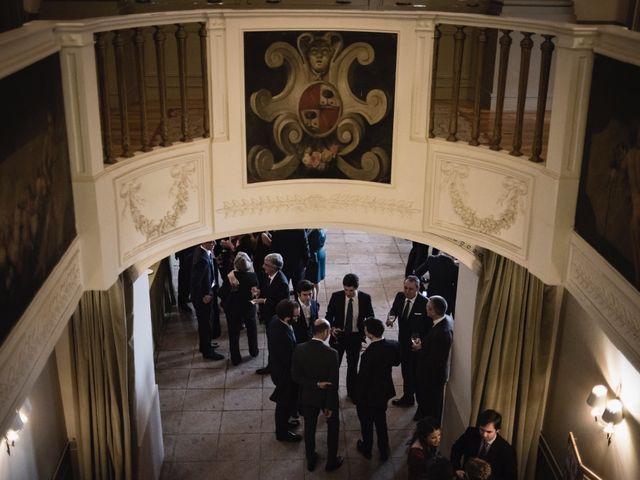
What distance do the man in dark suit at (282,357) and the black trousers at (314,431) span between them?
0.40m

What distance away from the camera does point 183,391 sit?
9.13 metres

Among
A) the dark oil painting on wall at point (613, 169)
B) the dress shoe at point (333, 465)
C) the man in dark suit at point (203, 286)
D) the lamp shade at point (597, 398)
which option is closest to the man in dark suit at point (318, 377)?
the dress shoe at point (333, 465)

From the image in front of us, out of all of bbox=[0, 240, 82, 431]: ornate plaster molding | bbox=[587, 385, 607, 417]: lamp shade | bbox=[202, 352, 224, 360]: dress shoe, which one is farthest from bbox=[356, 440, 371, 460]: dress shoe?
bbox=[0, 240, 82, 431]: ornate plaster molding

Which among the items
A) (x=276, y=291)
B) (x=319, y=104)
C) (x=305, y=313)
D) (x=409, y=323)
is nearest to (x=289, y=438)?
(x=305, y=313)

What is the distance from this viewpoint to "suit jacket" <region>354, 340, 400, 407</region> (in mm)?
7340

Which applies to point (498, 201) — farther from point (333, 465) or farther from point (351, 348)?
point (333, 465)

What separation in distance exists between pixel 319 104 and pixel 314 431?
10.8 feet

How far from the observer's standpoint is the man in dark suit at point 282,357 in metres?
7.71

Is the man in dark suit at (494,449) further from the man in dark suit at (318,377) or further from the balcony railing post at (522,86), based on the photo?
the balcony railing post at (522,86)

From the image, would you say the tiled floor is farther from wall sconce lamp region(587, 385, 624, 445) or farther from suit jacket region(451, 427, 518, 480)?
wall sconce lamp region(587, 385, 624, 445)

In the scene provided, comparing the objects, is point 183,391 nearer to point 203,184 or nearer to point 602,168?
point 203,184

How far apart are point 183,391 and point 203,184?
11.9ft

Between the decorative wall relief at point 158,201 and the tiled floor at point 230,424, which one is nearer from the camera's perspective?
the decorative wall relief at point 158,201

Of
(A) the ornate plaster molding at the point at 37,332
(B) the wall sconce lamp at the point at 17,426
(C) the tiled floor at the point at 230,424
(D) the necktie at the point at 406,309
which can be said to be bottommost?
(C) the tiled floor at the point at 230,424
